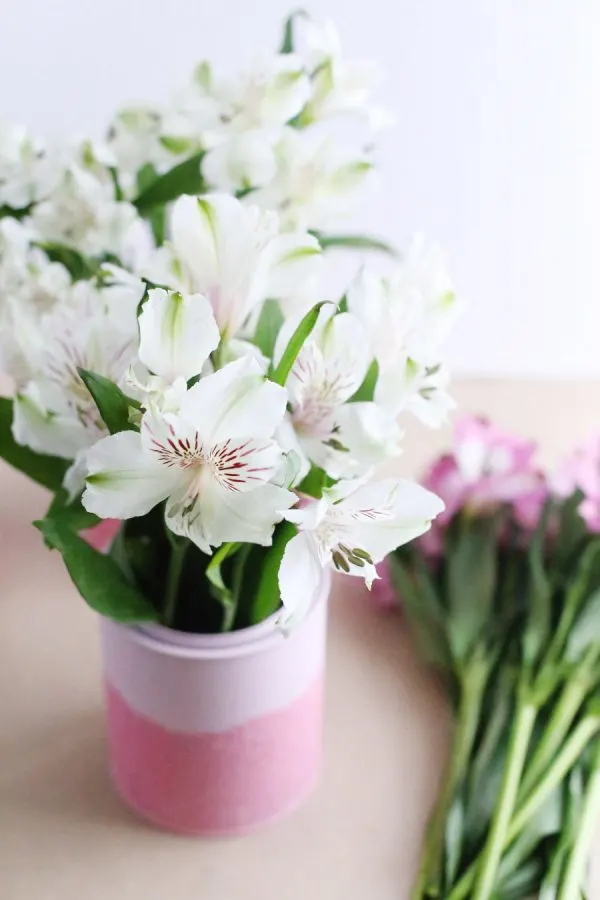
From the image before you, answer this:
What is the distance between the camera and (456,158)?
33.6 inches

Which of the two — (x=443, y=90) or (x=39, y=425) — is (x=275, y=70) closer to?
(x=39, y=425)

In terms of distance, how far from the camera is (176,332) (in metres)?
0.34

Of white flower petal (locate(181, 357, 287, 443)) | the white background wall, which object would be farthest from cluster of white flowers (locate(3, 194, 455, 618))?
the white background wall

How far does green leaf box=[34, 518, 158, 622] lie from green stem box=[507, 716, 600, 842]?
22cm

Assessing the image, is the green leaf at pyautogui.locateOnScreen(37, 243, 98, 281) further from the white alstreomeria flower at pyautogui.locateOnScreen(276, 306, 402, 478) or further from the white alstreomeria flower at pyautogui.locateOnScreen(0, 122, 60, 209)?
the white alstreomeria flower at pyautogui.locateOnScreen(276, 306, 402, 478)

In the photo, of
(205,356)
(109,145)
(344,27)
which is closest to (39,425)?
(205,356)

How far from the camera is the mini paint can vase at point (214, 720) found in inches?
18.1

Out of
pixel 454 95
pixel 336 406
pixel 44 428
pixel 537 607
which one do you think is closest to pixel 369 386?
pixel 336 406

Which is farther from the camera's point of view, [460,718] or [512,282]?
[512,282]

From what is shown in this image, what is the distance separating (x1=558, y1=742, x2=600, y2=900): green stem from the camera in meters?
0.52

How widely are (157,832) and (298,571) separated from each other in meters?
0.26

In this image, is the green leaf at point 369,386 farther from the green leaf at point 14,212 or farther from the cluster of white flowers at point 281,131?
the green leaf at point 14,212

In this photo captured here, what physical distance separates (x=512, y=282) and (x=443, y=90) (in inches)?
7.0

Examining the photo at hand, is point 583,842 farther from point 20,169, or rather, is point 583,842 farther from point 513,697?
point 20,169
